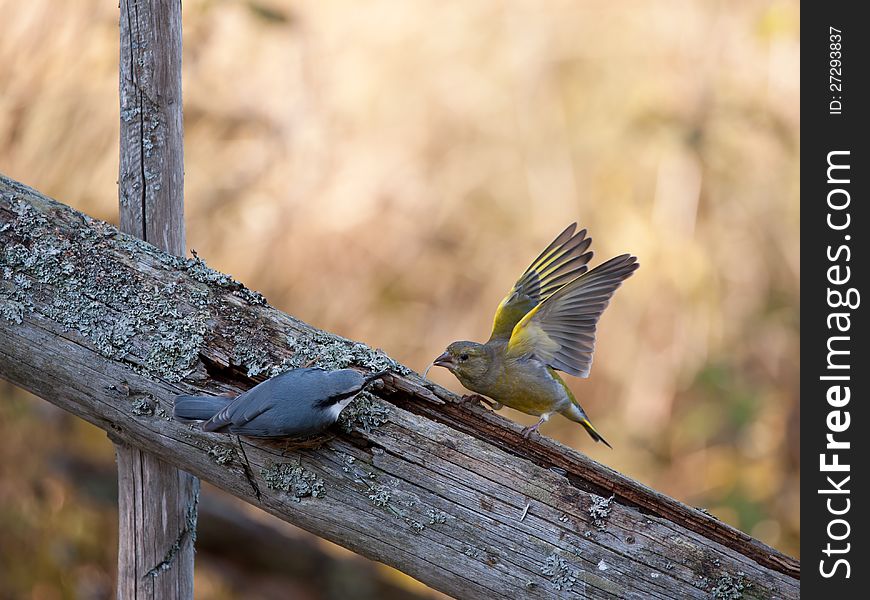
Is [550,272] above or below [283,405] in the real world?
above

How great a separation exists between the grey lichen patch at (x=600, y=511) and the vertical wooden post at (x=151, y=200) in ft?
4.10

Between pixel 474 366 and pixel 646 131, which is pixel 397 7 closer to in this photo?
pixel 646 131

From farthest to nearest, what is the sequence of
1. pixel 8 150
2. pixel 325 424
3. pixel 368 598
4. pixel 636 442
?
pixel 636 442 < pixel 368 598 < pixel 8 150 < pixel 325 424

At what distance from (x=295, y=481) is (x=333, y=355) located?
0.37 meters

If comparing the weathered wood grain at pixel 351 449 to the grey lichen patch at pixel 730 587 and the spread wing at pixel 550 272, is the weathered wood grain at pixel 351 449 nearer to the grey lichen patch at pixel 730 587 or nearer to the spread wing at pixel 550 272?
the grey lichen patch at pixel 730 587

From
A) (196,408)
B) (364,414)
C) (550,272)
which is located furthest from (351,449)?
(550,272)

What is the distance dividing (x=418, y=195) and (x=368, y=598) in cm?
298

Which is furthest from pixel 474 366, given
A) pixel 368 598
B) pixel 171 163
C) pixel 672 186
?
pixel 672 186

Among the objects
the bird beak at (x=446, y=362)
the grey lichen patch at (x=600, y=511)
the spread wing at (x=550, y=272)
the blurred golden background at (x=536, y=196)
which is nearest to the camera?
the grey lichen patch at (x=600, y=511)

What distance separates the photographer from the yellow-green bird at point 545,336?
9.20 ft

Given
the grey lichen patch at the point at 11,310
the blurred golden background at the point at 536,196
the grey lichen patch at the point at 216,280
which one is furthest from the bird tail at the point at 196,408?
the blurred golden background at the point at 536,196

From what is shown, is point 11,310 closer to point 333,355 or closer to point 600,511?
point 333,355

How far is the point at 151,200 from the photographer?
2.56 m

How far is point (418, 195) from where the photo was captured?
21.2ft
